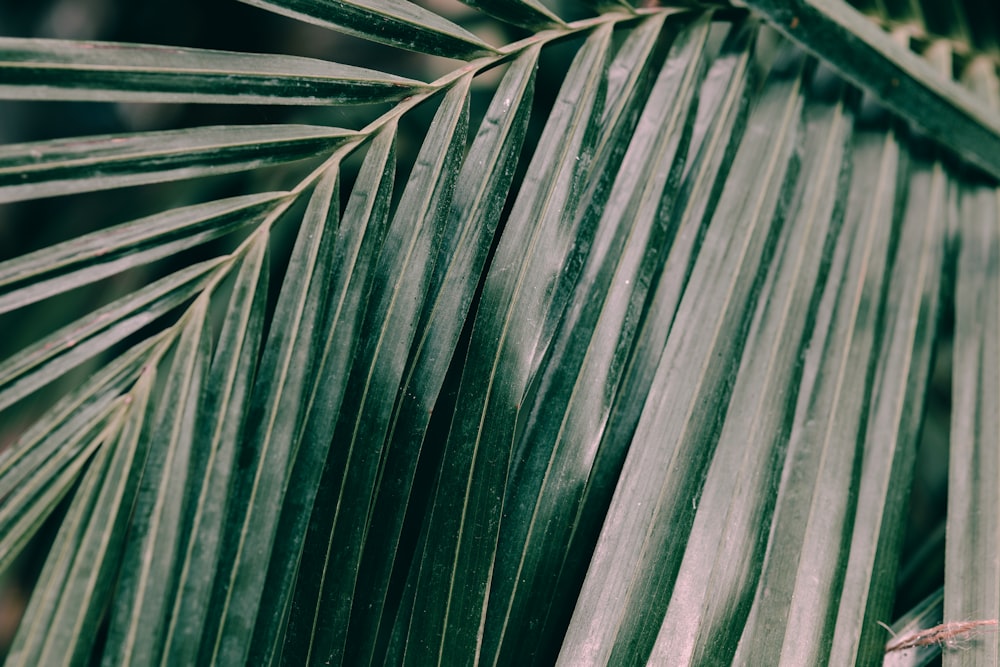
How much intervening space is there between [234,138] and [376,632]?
1.20 ft

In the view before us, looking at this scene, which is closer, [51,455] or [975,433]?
[51,455]

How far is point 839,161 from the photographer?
0.57 meters

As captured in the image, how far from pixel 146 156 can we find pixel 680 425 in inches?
16.4

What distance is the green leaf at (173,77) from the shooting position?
0.37 m

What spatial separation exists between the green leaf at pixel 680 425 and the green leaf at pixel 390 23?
0.25m

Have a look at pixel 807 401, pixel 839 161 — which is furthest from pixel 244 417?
pixel 839 161

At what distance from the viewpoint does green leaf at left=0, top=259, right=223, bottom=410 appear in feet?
1.23

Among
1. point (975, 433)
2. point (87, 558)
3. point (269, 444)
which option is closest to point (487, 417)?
point (269, 444)

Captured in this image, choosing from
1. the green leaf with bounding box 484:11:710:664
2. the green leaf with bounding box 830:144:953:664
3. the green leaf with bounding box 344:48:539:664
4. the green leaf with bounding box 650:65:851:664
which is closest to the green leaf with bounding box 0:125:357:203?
the green leaf with bounding box 344:48:539:664

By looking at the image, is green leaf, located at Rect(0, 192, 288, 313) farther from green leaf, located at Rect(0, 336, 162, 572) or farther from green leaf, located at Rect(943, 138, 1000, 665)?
green leaf, located at Rect(943, 138, 1000, 665)

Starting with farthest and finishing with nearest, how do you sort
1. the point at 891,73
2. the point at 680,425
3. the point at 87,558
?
the point at 891,73, the point at 680,425, the point at 87,558

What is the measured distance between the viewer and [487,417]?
43 cm

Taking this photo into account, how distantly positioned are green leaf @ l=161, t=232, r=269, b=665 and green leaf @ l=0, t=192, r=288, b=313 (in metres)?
0.04

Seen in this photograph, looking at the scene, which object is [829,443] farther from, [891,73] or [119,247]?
[119,247]
